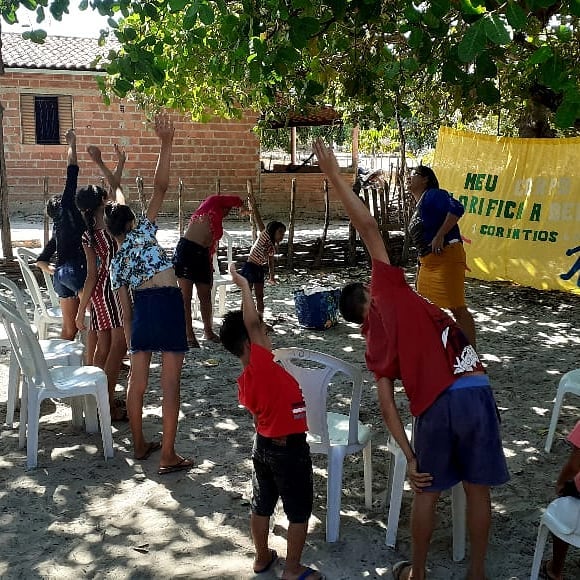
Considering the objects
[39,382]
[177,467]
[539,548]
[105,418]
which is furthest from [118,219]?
[539,548]

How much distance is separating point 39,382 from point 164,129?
170 centimetres

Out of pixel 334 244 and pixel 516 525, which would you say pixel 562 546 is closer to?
pixel 516 525

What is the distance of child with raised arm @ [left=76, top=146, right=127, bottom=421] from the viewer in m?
4.53

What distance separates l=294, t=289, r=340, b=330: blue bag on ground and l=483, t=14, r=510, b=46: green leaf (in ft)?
16.0

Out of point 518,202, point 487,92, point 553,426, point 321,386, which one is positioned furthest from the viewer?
point 518,202

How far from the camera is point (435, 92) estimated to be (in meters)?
9.69

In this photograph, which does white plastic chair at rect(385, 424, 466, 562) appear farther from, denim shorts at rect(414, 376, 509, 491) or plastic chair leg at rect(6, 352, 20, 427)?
plastic chair leg at rect(6, 352, 20, 427)

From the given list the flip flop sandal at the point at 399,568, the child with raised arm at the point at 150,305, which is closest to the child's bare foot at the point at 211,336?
the child with raised arm at the point at 150,305

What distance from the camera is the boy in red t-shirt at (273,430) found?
284 centimetres

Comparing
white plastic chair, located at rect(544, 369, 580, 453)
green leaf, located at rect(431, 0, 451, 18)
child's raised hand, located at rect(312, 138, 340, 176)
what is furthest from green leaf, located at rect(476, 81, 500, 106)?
white plastic chair, located at rect(544, 369, 580, 453)

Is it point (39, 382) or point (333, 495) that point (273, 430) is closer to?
point (333, 495)

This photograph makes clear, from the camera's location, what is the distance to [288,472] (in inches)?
112

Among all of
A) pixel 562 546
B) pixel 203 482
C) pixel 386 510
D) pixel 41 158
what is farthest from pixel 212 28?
pixel 41 158

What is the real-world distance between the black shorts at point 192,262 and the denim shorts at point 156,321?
2.66 m
